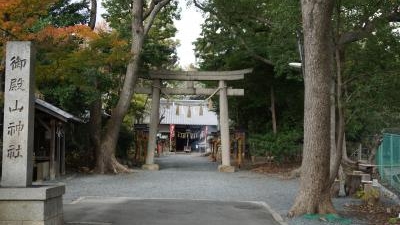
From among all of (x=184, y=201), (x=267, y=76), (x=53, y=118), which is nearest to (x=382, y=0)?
(x=184, y=201)

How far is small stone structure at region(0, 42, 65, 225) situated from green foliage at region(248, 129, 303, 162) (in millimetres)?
18867

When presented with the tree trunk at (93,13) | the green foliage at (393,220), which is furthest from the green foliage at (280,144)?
the green foliage at (393,220)

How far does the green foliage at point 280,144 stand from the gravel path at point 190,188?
384 cm

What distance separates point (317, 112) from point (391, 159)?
8.09m

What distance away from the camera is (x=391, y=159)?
17.9 meters

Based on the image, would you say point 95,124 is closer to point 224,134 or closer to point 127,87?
point 127,87

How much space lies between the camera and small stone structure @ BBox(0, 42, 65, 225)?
8.25m

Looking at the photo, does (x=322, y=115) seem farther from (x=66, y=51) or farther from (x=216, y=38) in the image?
(x=216, y=38)

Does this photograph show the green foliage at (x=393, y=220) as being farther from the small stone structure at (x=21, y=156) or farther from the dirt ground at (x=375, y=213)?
the small stone structure at (x=21, y=156)

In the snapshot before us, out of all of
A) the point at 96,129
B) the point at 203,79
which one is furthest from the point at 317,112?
the point at 203,79

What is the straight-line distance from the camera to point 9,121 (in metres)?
8.69

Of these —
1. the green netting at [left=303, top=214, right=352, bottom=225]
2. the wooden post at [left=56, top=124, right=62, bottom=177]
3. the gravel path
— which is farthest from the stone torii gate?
the green netting at [left=303, top=214, right=352, bottom=225]

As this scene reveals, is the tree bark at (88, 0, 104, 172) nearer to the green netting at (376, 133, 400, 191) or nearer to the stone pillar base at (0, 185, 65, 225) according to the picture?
the green netting at (376, 133, 400, 191)

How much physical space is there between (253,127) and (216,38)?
23.9 ft
